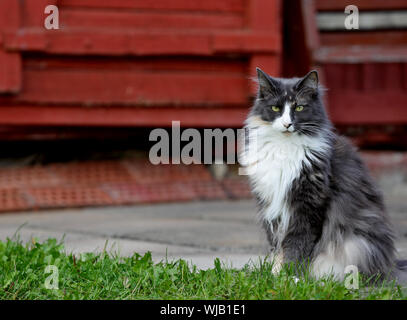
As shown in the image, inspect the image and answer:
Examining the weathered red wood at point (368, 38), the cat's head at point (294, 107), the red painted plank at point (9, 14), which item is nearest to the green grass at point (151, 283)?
the cat's head at point (294, 107)

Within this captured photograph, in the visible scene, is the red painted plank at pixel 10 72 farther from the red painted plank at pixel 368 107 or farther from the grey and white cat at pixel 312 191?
the grey and white cat at pixel 312 191

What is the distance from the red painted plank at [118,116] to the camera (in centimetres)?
766

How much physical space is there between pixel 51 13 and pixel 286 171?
460 cm

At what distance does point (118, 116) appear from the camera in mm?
7887

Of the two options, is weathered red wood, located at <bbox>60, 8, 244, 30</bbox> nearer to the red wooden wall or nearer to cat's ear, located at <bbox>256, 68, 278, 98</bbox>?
the red wooden wall

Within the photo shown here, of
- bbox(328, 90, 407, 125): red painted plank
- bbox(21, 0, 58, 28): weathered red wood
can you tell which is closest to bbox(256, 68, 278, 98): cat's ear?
bbox(21, 0, 58, 28): weathered red wood

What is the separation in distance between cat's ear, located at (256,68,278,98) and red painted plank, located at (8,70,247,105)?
398 cm

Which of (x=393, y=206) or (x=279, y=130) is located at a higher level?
(x=279, y=130)

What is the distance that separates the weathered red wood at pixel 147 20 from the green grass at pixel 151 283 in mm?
4429

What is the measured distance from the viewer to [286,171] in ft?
12.5

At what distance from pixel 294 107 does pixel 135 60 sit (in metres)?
4.31

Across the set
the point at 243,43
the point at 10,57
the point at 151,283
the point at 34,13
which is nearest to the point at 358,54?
the point at 243,43

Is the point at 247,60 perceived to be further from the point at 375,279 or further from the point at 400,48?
the point at 375,279
